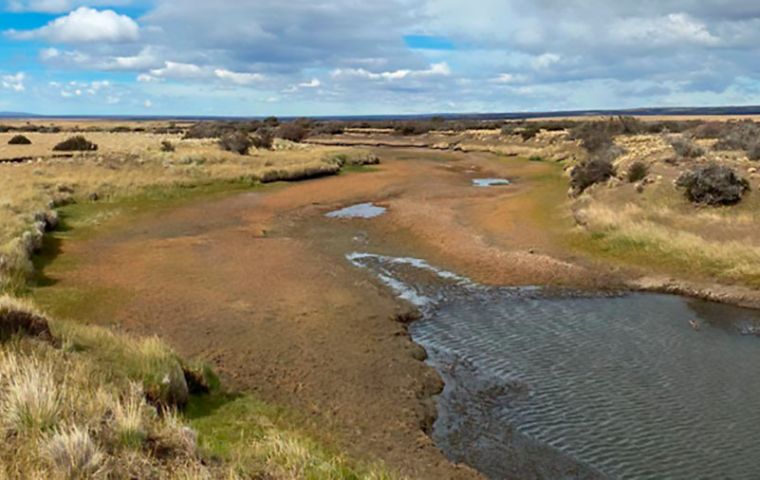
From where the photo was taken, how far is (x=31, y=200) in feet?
89.2

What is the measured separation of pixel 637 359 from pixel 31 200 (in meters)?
24.4

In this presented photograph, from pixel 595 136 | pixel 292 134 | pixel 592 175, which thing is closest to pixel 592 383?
pixel 592 175

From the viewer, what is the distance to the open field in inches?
295

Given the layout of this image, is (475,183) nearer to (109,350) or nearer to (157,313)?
(157,313)

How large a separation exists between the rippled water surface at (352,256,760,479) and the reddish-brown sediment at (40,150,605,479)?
85 cm

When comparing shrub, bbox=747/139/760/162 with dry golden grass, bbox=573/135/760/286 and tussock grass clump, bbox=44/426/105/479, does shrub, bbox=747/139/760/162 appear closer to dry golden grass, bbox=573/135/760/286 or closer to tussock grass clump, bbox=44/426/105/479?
dry golden grass, bbox=573/135/760/286

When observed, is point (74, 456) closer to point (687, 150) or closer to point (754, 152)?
point (754, 152)

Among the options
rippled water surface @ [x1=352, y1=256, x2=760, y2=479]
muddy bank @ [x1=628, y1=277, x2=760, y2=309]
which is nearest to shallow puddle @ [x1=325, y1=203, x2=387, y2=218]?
rippled water surface @ [x1=352, y1=256, x2=760, y2=479]

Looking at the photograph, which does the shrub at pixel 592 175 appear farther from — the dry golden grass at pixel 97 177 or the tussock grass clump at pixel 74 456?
the tussock grass clump at pixel 74 456

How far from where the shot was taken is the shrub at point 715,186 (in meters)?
22.9

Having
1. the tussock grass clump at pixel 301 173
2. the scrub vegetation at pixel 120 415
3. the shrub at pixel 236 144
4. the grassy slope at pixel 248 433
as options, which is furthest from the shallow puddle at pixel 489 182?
the scrub vegetation at pixel 120 415

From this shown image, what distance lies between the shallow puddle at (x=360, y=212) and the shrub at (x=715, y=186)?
13.2 m

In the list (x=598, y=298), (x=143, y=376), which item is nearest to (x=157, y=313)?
(x=143, y=376)

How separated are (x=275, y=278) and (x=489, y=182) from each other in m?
28.6
